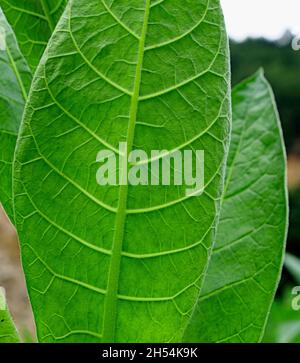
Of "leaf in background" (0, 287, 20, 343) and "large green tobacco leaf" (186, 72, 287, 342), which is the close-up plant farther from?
"large green tobacco leaf" (186, 72, 287, 342)

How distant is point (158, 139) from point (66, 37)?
11 centimetres

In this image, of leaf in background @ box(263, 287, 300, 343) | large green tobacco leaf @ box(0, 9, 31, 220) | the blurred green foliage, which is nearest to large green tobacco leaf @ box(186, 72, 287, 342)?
large green tobacco leaf @ box(0, 9, 31, 220)

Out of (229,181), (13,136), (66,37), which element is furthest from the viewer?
(229,181)

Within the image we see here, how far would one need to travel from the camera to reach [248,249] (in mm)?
741

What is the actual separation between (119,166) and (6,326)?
0.55 feet

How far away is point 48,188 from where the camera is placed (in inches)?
22.5

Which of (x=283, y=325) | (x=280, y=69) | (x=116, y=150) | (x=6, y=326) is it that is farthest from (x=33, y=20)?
(x=280, y=69)

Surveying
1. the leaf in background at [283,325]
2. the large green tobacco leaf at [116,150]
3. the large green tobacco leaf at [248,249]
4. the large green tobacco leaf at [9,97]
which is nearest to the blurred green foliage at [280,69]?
the leaf in background at [283,325]

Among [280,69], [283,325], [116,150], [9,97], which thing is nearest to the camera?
[116,150]

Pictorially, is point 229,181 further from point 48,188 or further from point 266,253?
point 48,188

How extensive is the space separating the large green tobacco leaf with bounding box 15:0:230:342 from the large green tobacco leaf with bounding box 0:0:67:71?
14 centimetres

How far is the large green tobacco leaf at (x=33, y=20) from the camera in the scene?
26.3 inches

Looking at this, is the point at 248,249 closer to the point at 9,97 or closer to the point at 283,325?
the point at 9,97

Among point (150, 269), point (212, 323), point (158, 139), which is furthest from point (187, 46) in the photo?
point (212, 323)
